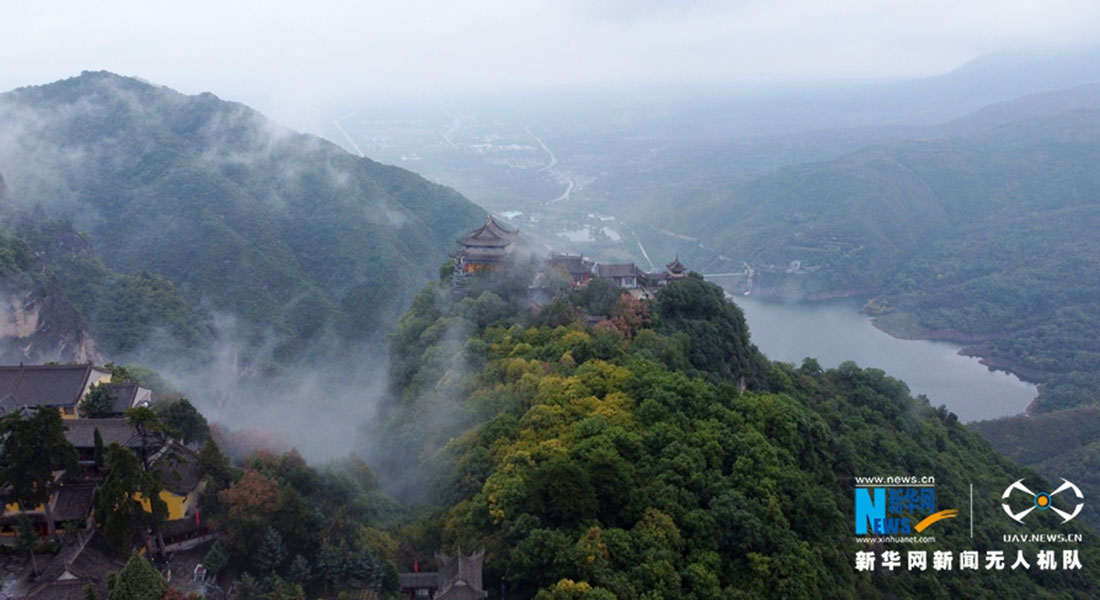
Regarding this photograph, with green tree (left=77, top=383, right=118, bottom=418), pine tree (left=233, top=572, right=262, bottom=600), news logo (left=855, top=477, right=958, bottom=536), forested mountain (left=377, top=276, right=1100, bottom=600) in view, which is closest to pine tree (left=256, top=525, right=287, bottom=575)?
pine tree (left=233, top=572, right=262, bottom=600)

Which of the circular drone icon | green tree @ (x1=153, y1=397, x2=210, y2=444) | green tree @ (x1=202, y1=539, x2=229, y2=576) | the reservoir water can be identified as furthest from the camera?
the reservoir water

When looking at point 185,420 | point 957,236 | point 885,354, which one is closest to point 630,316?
point 185,420

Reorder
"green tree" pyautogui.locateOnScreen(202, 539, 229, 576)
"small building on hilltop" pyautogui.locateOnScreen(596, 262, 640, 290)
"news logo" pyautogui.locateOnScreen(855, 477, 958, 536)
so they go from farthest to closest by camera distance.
→ "small building on hilltop" pyautogui.locateOnScreen(596, 262, 640, 290) < "news logo" pyautogui.locateOnScreen(855, 477, 958, 536) < "green tree" pyautogui.locateOnScreen(202, 539, 229, 576)

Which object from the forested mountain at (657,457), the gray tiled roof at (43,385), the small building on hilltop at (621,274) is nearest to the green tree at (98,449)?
the gray tiled roof at (43,385)

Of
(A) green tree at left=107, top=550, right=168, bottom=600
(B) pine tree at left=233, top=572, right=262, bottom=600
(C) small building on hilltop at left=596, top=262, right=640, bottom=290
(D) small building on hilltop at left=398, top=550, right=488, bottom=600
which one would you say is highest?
(C) small building on hilltop at left=596, top=262, right=640, bottom=290

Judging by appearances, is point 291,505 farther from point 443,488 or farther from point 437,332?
point 437,332

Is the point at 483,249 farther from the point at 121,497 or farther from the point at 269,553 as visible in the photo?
the point at 121,497

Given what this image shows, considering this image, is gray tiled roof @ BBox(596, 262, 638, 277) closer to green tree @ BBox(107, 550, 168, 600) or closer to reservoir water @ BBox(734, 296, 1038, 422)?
green tree @ BBox(107, 550, 168, 600)
